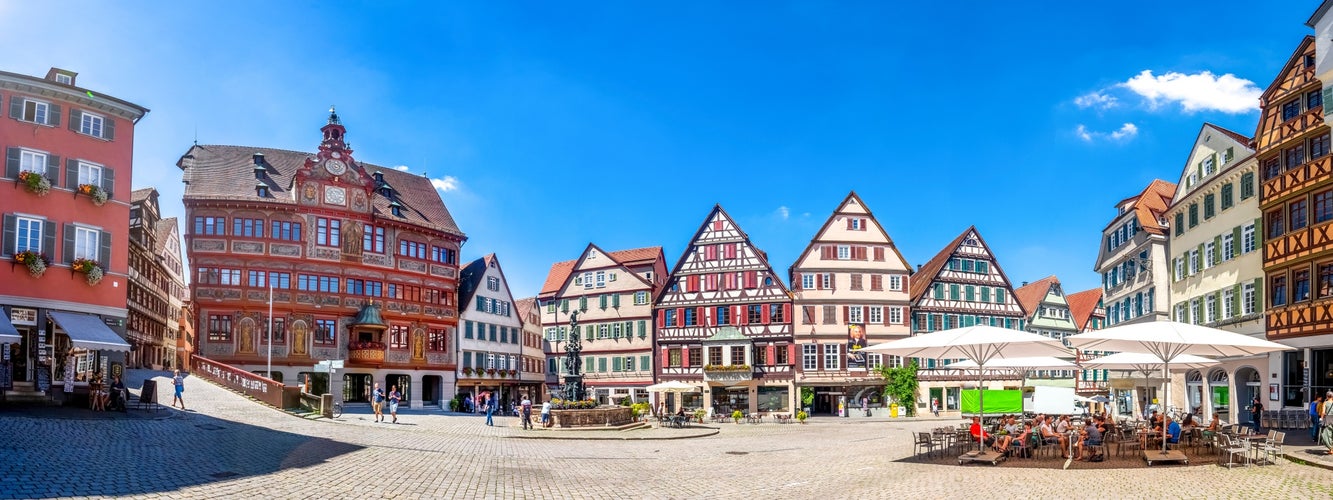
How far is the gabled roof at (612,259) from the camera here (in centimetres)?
7131

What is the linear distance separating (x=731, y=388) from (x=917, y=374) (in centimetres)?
1138

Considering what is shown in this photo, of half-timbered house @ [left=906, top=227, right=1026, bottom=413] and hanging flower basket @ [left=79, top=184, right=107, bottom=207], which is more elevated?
hanging flower basket @ [left=79, top=184, right=107, bottom=207]

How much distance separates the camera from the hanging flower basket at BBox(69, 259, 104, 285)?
32250mm

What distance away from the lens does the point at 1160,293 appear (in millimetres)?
47094

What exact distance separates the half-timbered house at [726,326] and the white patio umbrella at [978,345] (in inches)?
1561

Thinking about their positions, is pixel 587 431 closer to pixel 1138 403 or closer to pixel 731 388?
pixel 731 388

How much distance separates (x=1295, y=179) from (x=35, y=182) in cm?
3908

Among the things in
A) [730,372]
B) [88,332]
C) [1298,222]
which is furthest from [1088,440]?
[730,372]

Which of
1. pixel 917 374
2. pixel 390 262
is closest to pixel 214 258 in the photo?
pixel 390 262

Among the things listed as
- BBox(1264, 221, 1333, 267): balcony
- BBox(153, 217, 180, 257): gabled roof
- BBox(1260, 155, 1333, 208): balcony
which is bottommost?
BBox(1264, 221, 1333, 267): balcony

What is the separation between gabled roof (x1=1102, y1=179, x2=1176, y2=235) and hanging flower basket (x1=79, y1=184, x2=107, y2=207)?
139 feet

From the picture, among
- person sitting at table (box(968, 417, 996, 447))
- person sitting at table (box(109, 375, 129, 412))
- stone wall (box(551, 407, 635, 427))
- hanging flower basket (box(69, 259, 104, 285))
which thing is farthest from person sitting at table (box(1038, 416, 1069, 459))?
hanging flower basket (box(69, 259, 104, 285))

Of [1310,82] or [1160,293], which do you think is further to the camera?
[1160,293]

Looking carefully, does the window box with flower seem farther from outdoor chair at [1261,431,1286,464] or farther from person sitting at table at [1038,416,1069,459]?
outdoor chair at [1261,431,1286,464]
